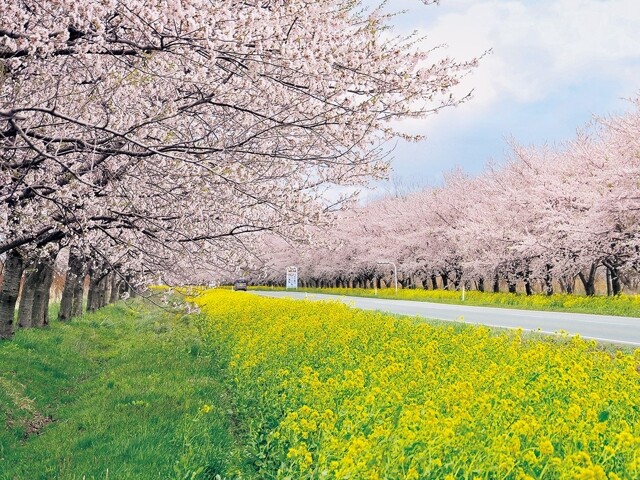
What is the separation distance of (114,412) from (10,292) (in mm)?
7348

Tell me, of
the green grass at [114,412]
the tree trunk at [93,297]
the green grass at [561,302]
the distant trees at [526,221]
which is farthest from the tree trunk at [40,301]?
the green grass at [561,302]

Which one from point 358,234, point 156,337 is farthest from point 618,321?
point 358,234

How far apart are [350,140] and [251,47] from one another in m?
1.57

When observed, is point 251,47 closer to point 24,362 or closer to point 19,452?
point 19,452

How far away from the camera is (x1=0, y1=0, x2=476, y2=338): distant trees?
4.91m

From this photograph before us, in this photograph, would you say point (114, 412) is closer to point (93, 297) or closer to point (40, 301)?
point (40, 301)

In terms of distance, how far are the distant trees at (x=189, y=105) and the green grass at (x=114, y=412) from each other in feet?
6.45

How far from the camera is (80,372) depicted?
40.3ft

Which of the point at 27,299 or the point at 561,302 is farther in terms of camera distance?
the point at 561,302

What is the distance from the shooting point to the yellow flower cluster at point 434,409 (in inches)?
153

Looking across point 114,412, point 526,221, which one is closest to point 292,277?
point 526,221

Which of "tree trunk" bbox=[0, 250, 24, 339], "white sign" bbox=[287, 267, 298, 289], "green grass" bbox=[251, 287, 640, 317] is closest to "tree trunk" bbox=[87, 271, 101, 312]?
"tree trunk" bbox=[0, 250, 24, 339]

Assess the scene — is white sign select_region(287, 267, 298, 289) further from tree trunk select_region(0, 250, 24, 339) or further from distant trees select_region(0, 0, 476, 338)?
distant trees select_region(0, 0, 476, 338)

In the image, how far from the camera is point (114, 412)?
8070 millimetres
